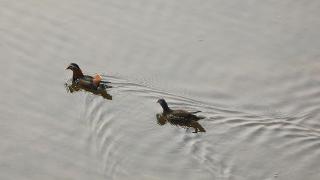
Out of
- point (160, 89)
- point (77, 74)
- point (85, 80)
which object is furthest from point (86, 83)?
point (160, 89)

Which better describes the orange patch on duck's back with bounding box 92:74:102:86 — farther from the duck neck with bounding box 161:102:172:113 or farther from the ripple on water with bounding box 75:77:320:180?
the duck neck with bounding box 161:102:172:113

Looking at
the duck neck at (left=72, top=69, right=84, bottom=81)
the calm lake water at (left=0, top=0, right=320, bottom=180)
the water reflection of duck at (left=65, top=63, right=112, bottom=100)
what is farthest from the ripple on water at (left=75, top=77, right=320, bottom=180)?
the duck neck at (left=72, top=69, right=84, bottom=81)

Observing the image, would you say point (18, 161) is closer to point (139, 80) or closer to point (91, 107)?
point (91, 107)

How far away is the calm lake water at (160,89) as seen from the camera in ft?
29.6

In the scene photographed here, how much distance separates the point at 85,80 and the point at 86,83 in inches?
2.4

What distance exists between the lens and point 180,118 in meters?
9.73

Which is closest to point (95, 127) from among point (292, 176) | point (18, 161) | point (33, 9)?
point (18, 161)

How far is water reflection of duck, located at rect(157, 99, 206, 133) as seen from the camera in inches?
380

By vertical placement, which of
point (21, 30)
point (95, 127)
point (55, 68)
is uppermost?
point (21, 30)

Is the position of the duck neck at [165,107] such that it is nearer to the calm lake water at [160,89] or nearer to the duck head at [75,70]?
the calm lake water at [160,89]

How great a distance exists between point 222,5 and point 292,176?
494 centimetres

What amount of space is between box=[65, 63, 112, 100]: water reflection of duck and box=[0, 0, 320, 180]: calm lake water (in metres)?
0.13

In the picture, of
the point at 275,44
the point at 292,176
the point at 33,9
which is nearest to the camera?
the point at 292,176

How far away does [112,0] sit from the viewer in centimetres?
1285
